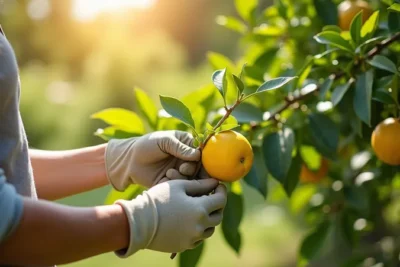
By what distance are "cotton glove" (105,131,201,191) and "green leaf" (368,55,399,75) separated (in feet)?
1.06

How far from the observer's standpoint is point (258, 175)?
113cm

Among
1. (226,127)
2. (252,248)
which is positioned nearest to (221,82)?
(226,127)

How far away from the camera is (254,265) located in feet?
9.64

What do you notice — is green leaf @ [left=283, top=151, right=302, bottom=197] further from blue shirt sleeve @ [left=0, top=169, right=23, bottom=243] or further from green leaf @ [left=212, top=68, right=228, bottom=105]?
blue shirt sleeve @ [left=0, top=169, right=23, bottom=243]

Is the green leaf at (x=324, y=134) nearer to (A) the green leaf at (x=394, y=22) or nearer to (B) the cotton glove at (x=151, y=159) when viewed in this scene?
(A) the green leaf at (x=394, y=22)

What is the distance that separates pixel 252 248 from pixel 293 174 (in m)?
2.08

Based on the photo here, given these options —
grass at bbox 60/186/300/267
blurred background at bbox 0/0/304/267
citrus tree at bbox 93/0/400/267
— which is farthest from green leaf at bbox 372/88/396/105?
blurred background at bbox 0/0/304/267

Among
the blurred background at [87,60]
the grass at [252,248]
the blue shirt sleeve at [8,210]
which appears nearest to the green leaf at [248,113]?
the blue shirt sleeve at [8,210]

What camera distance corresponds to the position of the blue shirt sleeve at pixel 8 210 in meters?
0.66

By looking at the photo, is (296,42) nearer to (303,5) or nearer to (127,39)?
(303,5)

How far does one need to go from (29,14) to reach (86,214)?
18.2ft

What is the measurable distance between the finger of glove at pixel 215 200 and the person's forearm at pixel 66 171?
0.24 metres

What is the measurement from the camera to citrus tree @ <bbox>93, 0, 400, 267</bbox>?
1.01 metres

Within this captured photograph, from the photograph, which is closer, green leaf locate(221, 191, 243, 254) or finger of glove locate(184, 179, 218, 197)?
finger of glove locate(184, 179, 218, 197)
